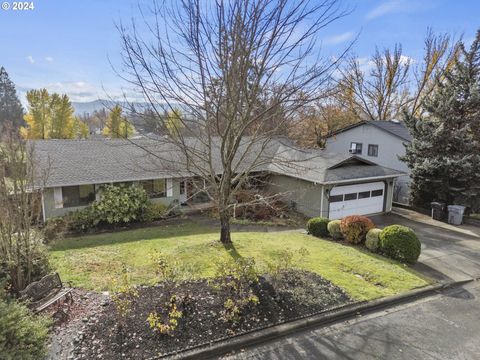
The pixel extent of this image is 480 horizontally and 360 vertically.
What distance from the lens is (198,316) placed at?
19.9 ft

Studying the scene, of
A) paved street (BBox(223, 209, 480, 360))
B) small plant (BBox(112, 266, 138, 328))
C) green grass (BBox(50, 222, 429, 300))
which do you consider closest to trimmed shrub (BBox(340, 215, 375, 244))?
green grass (BBox(50, 222, 429, 300))

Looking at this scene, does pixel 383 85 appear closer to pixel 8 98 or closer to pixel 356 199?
pixel 356 199

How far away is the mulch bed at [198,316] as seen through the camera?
5.24 metres

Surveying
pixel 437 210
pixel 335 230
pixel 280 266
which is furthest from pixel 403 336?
pixel 437 210

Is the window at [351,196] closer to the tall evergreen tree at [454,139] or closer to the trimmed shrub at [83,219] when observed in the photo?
the tall evergreen tree at [454,139]

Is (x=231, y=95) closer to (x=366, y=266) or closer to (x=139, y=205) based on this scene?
(x=366, y=266)

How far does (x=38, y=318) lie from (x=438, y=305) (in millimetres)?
8696

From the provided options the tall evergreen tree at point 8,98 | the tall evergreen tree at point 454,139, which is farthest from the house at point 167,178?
the tall evergreen tree at point 8,98

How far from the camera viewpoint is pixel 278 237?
1300 centimetres

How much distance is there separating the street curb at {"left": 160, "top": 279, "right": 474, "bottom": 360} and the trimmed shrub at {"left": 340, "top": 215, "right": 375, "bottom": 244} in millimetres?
3405

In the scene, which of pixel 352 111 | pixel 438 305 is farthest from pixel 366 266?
pixel 352 111

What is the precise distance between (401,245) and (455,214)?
8.64m

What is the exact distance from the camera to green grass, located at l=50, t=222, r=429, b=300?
8.11 m

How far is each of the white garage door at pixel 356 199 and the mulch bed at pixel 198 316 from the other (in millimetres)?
9317
